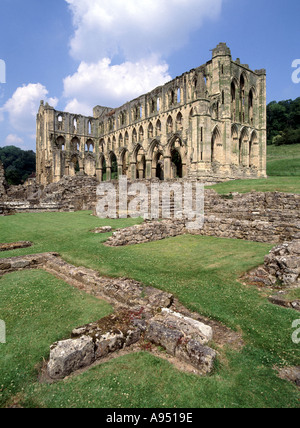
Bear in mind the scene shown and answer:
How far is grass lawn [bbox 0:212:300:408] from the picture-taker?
9.89 ft

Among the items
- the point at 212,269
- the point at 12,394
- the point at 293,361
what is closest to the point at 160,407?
the point at 12,394

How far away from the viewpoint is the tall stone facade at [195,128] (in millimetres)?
29594

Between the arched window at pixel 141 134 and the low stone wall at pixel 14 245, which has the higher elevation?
the arched window at pixel 141 134

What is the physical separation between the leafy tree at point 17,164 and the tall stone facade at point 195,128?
2887 centimetres

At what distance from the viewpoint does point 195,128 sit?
2897cm

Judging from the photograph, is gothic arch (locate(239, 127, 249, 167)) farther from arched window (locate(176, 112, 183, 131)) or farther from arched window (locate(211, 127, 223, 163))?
arched window (locate(176, 112, 183, 131))

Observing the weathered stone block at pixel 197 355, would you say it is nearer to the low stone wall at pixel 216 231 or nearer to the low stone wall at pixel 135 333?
the low stone wall at pixel 135 333

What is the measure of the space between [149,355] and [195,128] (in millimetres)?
28317

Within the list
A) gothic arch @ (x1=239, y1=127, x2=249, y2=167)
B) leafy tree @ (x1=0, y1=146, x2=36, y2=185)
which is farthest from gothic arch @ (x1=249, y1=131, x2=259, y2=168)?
leafy tree @ (x1=0, y1=146, x2=36, y2=185)

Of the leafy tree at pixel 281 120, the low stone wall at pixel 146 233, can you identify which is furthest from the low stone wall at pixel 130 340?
the leafy tree at pixel 281 120

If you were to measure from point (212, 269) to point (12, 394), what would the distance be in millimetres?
5459

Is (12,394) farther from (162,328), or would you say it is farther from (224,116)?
(224,116)

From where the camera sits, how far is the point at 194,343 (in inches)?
144

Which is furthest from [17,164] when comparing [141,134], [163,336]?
Result: [163,336]
